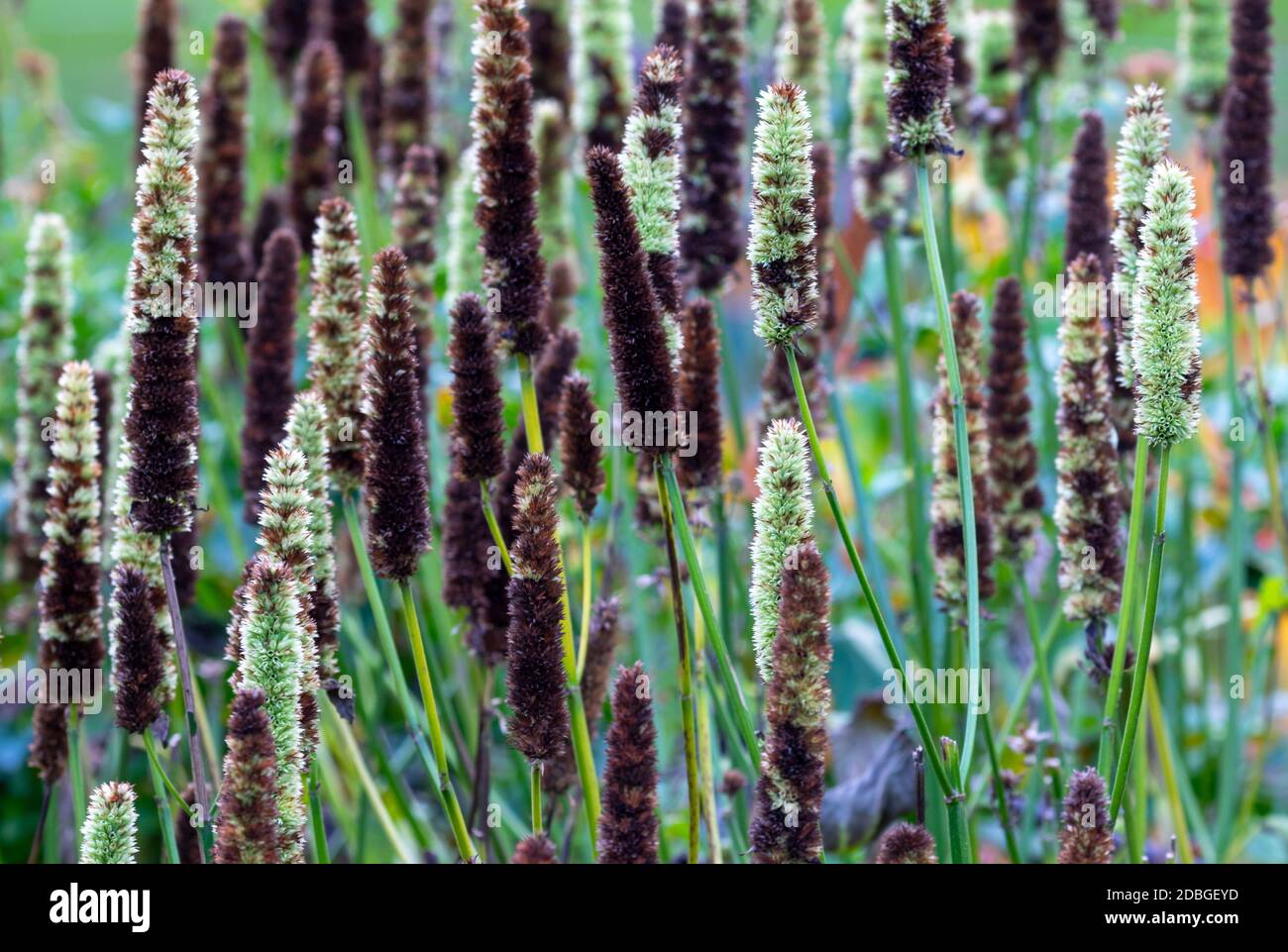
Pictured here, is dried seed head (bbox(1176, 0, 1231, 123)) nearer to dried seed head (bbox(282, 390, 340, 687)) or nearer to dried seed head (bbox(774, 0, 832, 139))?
dried seed head (bbox(774, 0, 832, 139))

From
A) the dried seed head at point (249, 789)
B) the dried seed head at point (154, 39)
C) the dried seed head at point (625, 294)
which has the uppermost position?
the dried seed head at point (154, 39)

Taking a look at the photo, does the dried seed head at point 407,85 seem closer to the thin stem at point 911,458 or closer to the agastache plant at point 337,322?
the thin stem at point 911,458

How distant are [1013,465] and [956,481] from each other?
24 cm

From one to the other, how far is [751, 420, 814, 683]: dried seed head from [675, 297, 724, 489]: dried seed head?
334 millimetres

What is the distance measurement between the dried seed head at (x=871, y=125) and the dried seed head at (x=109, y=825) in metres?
1.52

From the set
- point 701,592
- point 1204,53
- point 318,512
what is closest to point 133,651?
point 318,512

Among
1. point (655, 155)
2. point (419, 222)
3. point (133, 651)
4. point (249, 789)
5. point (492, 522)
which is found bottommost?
point (249, 789)

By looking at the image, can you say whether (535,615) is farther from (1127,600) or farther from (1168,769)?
(1168,769)

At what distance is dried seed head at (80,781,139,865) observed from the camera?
3.70 ft

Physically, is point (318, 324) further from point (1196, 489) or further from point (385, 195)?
point (1196, 489)

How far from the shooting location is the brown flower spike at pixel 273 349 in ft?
5.65

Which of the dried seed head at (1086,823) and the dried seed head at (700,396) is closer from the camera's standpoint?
the dried seed head at (1086,823)

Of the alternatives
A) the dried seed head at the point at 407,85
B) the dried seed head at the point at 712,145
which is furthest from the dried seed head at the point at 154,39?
the dried seed head at the point at 712,145

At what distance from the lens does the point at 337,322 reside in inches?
57.7
